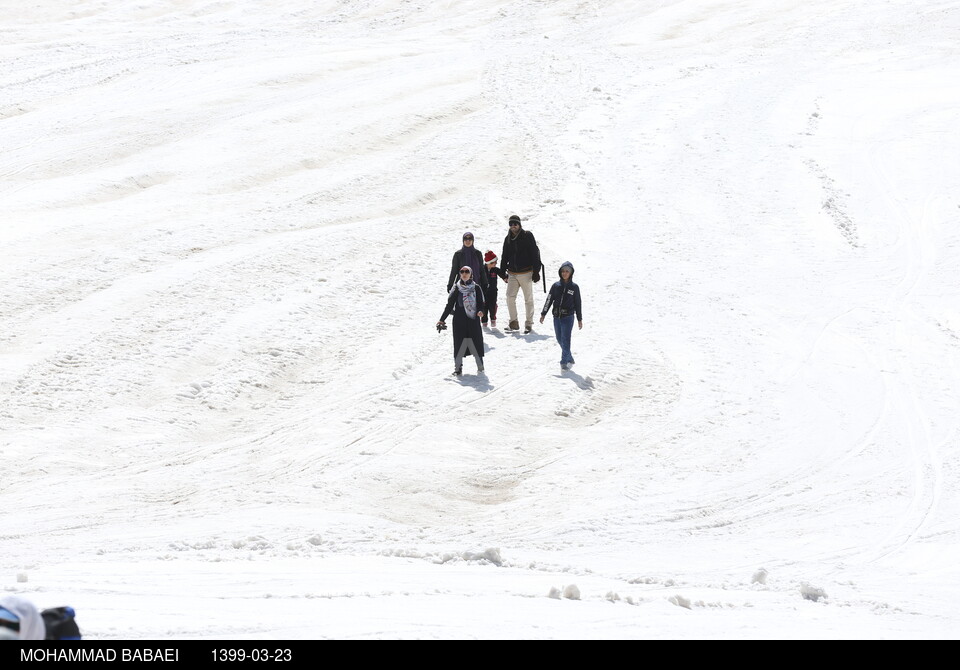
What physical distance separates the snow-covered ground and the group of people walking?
50 cm

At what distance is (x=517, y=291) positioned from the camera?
15.2 metres

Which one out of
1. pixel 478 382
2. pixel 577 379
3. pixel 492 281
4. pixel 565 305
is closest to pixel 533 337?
pixel 492 281

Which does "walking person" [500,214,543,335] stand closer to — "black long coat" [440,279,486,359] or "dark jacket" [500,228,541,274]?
"dark jacket" [500,228,541,274]

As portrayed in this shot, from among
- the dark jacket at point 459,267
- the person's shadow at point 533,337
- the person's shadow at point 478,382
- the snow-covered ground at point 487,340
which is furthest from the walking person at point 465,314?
the person's shadow at point 533,337

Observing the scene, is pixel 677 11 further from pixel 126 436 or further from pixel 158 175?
pixel 126 436

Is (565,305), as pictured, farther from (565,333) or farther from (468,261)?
(468,261)

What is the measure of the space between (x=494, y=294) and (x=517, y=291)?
1.10 ft

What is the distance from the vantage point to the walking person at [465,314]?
43.7 feet

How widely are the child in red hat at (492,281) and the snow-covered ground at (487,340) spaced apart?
488 mm

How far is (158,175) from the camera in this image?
20891mm

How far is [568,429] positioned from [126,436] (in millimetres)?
5060

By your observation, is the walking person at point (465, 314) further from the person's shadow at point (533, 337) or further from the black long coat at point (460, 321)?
the person's shadow at point (533, 337)

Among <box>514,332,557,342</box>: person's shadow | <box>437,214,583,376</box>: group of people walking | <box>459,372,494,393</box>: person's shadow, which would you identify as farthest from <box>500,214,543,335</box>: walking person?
<box>459,372,494,393</box>: person's shadow
